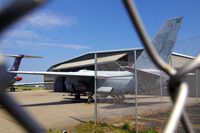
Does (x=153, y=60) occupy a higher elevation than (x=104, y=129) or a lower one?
higher

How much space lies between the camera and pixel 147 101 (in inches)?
635

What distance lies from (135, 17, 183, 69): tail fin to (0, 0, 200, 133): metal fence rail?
16972mm

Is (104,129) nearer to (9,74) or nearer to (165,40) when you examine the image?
(165,40)

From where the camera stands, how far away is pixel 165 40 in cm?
1886

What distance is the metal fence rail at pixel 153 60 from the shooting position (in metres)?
0.77

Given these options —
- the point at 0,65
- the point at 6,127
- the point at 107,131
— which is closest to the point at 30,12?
the point at 0,65

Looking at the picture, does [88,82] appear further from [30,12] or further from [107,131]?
[30,12]

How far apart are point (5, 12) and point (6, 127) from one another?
41.7 ft

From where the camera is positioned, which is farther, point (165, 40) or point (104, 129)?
point (165, 40)

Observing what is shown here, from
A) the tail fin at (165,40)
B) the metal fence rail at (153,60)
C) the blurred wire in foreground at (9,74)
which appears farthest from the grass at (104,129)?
the blurred wire in foreground at (9,74)

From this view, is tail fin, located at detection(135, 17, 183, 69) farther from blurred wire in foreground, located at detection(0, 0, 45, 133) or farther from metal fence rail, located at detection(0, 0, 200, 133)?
blurred wire in foreground, located at detection(0, 0, 45, 133)

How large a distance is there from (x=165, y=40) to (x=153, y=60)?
1807 cm

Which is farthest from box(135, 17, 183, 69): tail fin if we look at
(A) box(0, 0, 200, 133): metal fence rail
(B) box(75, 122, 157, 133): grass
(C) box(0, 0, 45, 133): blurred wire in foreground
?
(C) box(0, 0, 45, 133): blurred wire in foreground

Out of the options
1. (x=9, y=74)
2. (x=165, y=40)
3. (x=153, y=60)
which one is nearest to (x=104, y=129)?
(x=165, y=40)
